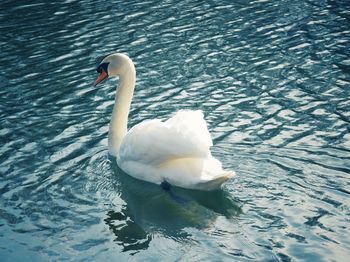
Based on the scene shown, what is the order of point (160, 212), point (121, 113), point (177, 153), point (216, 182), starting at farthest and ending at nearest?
point (121, 113), point (160, 212), point (177, 153), point (216, 182)

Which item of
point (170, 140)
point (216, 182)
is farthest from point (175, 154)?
point (216, 182)

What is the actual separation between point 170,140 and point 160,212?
3.46ft

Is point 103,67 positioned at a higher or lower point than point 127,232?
higher

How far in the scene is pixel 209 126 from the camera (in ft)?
37.8

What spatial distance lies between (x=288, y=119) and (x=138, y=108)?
3167 millimetres

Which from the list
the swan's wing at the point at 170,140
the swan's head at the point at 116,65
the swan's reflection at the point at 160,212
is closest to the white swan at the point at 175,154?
the swan's wing at the point at 170,140

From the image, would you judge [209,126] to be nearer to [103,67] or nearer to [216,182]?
[103,67]

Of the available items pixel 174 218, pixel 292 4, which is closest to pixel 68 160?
pixel 174 218

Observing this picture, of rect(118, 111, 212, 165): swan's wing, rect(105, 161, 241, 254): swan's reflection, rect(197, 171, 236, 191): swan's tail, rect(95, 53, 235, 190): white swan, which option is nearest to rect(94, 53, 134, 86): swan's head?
rect(95, 53, 235, 190): white swan

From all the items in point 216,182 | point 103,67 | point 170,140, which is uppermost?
point 103,67

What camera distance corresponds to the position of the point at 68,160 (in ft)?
35.1

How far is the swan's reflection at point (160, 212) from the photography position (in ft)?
26.9

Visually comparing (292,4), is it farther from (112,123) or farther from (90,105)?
(112,123)

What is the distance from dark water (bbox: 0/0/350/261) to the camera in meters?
7.95
